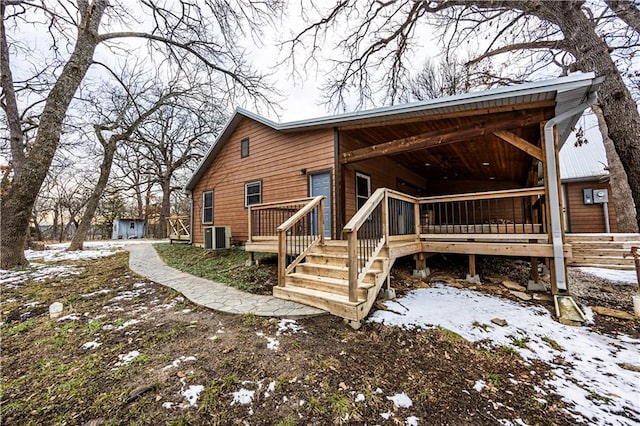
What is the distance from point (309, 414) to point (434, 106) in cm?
496

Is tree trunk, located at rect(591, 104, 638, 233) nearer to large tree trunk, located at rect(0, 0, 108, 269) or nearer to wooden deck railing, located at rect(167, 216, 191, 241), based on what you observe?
large tree trunk, located at rect(0, 0, 108, 269)

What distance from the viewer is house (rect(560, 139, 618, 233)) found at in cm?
1119

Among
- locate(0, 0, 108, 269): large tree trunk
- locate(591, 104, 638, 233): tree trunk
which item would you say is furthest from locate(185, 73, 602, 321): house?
locate(0, 0, 108, 269): large tree trunk

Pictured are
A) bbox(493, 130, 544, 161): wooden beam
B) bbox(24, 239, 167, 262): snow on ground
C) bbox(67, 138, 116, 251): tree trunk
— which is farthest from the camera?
bbox(67, 138, 116, 251): tree trunk

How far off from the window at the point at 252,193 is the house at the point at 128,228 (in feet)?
73.6

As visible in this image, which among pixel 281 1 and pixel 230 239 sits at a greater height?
pixel 281 1

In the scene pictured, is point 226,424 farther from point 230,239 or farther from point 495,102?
point 230,239

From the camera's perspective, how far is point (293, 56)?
8.55m

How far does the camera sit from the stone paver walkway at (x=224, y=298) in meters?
3.70

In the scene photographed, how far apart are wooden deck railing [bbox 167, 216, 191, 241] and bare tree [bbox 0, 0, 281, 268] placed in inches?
235

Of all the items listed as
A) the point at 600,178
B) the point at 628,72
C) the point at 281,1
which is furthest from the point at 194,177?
the point at 600,178

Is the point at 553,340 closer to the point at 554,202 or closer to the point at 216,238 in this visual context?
the point at 554,202

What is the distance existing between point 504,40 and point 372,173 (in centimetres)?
561

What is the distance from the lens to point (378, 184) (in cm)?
809
